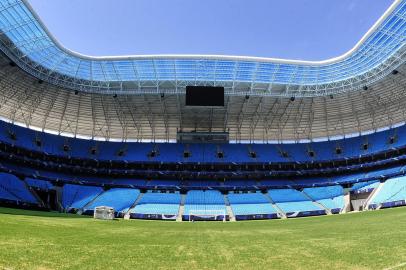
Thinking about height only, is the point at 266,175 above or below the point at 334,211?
above

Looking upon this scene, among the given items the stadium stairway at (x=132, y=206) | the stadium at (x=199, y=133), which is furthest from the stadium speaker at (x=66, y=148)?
the stadium stairway at (x=132, y=206)

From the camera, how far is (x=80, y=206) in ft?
175

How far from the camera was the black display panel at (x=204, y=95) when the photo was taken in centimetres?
5369

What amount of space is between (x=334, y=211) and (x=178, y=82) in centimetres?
2865

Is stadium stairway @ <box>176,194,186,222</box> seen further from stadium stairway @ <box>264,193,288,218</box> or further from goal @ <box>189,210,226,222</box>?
stadium stairway @ <box>264,193,288,218</box>

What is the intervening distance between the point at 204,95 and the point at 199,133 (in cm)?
1777

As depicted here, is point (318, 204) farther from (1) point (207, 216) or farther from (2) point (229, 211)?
(1) point (207, 216)

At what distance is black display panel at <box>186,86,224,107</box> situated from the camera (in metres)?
53.7

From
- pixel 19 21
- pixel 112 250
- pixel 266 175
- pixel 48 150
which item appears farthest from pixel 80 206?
pixel 112 250

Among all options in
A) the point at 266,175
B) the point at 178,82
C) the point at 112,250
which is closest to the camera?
the point at 112,250

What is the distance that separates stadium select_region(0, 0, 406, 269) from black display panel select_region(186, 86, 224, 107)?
0.15m

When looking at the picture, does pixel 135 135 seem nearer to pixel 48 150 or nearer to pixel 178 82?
pixel 48 150

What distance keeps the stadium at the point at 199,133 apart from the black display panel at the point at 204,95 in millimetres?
147

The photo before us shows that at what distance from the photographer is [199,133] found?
7088cm
